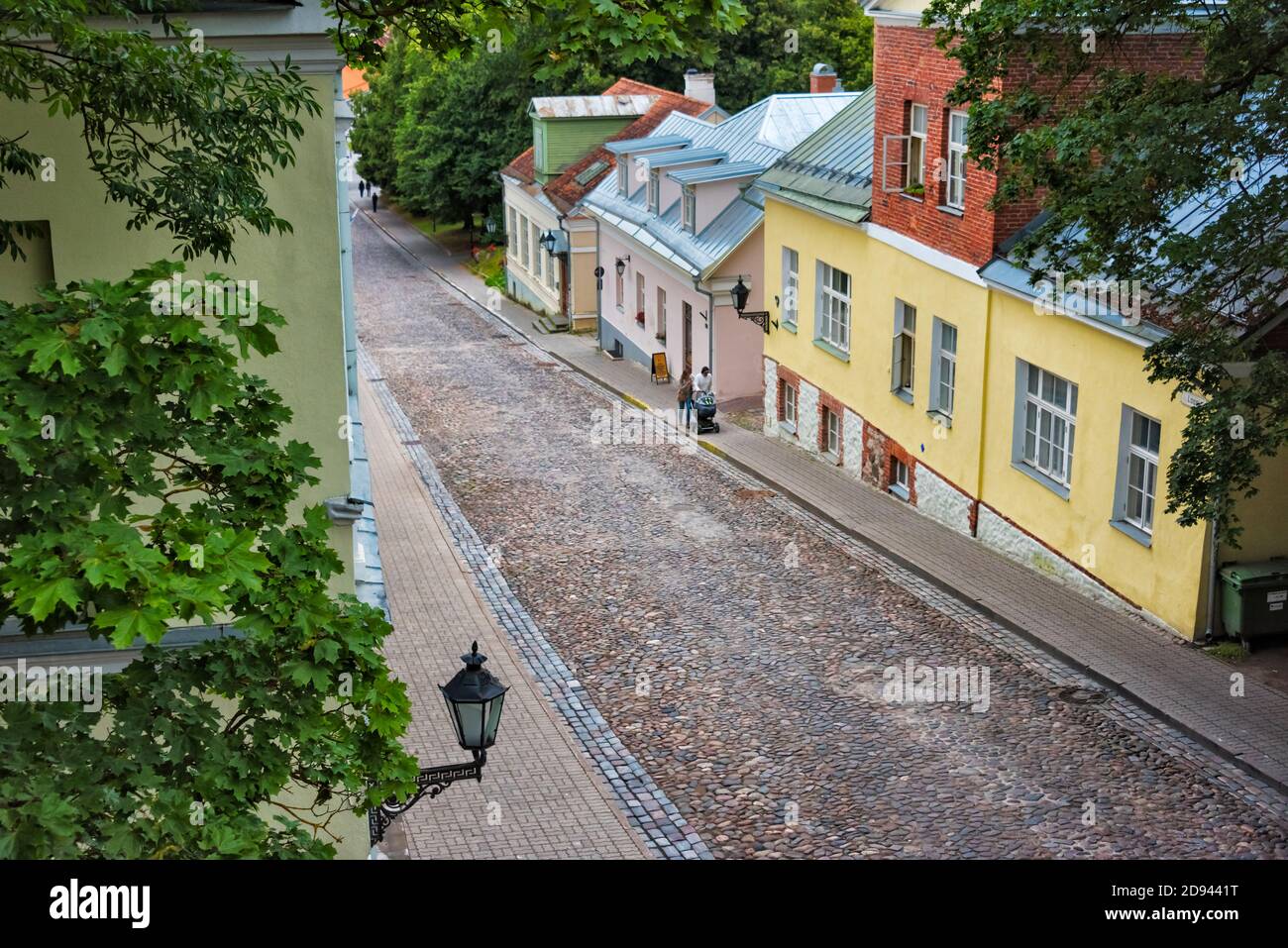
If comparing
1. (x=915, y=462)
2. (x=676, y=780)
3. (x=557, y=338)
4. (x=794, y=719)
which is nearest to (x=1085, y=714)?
(x=794, y=719)

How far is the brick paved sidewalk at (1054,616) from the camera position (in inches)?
520

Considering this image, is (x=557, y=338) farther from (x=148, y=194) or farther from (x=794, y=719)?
(x=148, y=194)

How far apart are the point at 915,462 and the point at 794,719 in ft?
A: 26.3

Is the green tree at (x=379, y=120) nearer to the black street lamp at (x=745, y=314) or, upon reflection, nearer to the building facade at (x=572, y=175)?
the building facade at (x=572, y=175)

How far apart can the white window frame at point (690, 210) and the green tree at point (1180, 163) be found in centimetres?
1652

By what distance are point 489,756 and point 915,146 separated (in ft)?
38.0

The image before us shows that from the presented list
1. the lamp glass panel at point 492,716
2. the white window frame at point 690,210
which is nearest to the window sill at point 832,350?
the white window frame at point 690,210

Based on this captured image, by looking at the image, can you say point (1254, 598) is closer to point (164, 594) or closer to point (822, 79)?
point (164, 594)

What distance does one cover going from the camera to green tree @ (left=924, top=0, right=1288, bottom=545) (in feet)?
36.3

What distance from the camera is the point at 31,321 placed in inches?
187

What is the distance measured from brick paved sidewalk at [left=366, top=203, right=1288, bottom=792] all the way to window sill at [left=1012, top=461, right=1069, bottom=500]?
1.17 meters

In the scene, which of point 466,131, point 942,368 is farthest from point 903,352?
point 466,131

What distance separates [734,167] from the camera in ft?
93.7

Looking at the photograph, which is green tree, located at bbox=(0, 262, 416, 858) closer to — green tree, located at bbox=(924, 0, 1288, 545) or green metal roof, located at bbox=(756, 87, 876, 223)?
green tree, located at bbox=(924, 0, 1288, 545)
